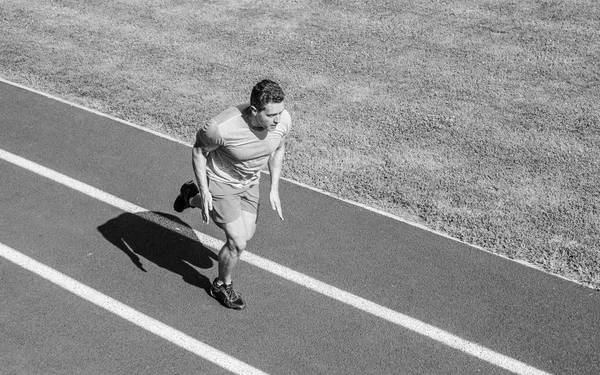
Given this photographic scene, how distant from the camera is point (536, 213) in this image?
26.5 ft

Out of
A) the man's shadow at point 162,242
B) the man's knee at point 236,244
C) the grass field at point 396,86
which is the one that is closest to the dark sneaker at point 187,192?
the man's shadow at point 162,242

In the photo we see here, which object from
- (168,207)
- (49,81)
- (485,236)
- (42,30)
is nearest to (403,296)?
(485,236)

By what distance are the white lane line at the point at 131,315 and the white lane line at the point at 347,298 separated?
1.27m

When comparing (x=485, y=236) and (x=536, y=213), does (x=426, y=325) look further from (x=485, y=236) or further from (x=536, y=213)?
(x=536, y=213)

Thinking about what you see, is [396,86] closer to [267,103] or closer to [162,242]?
[162,242]

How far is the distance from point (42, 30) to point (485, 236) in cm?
1017

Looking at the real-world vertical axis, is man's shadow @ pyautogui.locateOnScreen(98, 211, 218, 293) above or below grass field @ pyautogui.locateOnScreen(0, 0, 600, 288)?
below

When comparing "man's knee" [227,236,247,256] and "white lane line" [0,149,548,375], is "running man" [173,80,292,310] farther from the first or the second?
"white lane line" [0,149,548,375]

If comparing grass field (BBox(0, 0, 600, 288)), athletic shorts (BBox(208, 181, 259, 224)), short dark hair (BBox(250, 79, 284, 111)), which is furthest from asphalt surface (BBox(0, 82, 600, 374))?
short dark hair (BBox(250, 79, 284, 111))

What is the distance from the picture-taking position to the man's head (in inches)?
221

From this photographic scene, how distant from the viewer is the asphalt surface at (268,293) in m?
5.96

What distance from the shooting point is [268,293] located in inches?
266

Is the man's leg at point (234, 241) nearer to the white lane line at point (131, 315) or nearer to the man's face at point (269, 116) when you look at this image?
the white lane line at point (131, 315)

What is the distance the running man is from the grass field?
7.81 feet
